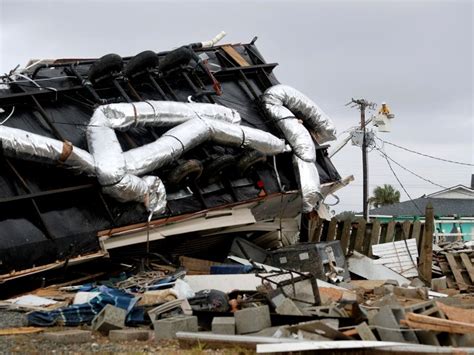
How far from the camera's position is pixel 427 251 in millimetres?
13172

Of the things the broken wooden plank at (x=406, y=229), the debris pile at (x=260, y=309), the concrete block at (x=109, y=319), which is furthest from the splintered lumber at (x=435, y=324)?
the broken wooden plank at (x=406, y=229)

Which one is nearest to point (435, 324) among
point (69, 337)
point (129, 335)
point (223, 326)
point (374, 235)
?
point (223, 326)

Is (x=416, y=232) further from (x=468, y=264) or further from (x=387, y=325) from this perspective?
(x=387, y=325)

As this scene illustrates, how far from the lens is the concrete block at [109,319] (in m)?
7.92

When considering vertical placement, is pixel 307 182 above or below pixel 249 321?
above

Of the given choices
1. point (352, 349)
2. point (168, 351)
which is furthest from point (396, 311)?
point (168, 351)

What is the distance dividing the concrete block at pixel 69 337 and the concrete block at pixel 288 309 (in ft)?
6.72

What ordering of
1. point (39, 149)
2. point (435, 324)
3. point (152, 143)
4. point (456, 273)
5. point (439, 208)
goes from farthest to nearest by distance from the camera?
point (439, 208) → point (456, 273) → point (152, 143) → point (39, 149) → point (435, 324)

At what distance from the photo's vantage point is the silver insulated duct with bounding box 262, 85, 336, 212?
14.1 meters

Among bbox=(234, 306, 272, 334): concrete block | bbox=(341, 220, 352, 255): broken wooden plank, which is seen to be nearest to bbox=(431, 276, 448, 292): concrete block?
bbox=(341, 220, 352, 255): broken wooden plank

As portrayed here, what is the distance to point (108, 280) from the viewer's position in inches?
437

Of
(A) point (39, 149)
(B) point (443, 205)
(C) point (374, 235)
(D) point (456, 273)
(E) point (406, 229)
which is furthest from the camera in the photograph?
(B) point (443, 205)

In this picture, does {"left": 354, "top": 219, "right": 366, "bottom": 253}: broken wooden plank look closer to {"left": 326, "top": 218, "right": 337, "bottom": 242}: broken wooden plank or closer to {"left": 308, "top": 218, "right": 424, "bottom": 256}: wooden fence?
{"left": 308, "top": 218, "right": 424, "bottom": 256}: wooden fence

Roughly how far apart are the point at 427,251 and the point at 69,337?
777 cm
